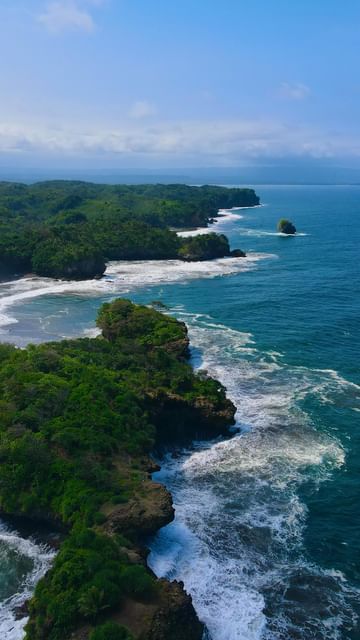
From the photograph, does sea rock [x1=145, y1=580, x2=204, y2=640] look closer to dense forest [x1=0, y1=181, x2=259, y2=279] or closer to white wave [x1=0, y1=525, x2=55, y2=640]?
white wave [x1=0, y1=525, x2=55, y2=640]

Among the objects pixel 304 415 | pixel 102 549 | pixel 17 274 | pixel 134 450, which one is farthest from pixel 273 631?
pixel 17 274

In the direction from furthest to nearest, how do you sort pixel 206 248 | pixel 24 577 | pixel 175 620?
1. pixel 206 248
2. pixel 24 577
3. pixel 175 620

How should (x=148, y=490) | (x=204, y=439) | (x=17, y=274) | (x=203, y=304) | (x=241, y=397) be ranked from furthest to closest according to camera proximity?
(x=17, y=274), (x=203, y=304), (x=241, y=397), (x=204, y=439), (x=148, y=490)

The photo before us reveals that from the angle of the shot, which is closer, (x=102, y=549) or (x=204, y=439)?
(x=102, y=549)

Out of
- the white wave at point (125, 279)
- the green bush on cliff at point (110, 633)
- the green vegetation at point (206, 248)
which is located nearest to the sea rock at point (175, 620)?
the green bush on cliff at point (110, 633)

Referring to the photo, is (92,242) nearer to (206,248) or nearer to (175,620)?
(206,248)

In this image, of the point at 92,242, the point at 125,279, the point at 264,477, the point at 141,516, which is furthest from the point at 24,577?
the point at 92,242

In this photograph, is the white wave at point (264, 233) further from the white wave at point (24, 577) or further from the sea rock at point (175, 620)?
the sea rock at point (175, 620)

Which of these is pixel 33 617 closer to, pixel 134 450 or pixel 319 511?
pixel 134 450
